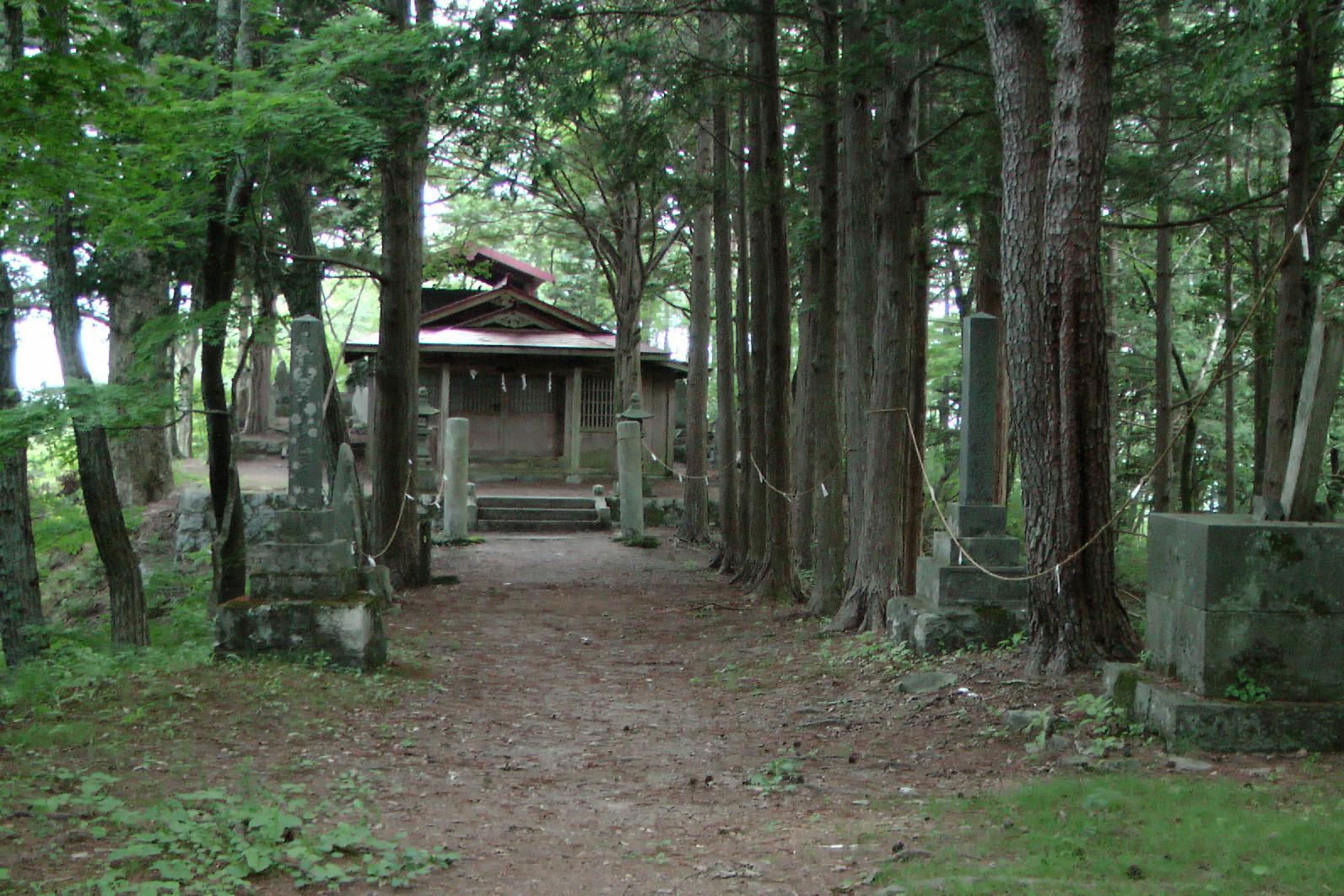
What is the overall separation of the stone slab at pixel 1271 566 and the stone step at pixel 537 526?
62.2 ft

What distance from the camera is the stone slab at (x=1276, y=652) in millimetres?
5625

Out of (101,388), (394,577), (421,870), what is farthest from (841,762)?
(394,577)

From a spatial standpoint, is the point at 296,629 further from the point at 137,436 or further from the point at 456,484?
the point at 137,436

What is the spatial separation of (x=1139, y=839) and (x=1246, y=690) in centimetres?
176

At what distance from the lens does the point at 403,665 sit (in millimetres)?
9383


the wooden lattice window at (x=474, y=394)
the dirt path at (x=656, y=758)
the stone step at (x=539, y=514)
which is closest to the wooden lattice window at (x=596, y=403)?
the wooden lattice window at (x=474, y=394)

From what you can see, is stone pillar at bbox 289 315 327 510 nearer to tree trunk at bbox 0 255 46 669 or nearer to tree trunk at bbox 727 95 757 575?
tree trunk at bbox 0 255 46 669

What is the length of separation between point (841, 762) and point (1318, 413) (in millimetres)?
3142

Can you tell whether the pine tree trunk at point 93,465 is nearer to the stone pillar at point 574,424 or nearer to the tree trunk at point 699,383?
the tree trunk at point 699,383

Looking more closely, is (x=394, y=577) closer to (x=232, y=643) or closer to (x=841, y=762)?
(x=232, y=643)

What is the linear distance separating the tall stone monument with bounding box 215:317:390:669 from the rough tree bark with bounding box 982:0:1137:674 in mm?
A: 5076

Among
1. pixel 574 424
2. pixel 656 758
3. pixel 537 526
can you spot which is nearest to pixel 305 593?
pixel 656 758

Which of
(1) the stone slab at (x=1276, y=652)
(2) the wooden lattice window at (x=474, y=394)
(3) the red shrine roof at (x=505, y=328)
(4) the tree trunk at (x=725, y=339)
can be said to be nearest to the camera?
(1) the stone slab at (x=1276, y=652)

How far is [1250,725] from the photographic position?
555cm
